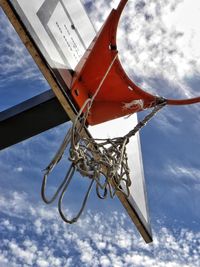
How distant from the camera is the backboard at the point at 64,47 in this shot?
254 cm

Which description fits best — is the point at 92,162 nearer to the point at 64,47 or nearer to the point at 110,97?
the point at 110,97

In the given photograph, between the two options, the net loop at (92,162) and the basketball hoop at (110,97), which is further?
the basketball hoop at (110,97)

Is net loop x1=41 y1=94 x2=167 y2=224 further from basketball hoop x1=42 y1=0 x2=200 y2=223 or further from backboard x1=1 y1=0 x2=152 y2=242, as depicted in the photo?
backboard x1=1 y1=0 x2=152 y2=242

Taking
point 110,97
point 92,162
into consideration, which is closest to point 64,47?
Answer: point 110,97

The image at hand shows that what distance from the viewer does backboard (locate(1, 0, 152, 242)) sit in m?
2.54

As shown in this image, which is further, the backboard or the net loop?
the backboard

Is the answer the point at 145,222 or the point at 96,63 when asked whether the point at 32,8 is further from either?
the point at 145,222

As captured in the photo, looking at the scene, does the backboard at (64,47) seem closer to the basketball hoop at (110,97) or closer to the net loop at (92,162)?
the basketball hoop at (110,97)

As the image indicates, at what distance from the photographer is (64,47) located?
2.93 meters

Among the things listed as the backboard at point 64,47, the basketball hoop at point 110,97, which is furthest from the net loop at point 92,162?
the backboard at point 64,47

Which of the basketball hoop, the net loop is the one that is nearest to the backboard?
the basketball hoop

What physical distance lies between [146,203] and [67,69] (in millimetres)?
1546

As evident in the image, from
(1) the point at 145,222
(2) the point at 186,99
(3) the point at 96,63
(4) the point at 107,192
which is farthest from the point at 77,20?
(1) the point at 145,222

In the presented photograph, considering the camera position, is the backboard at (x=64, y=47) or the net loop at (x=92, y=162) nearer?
the net loop at (x=92, y=162)
